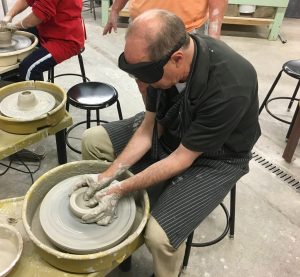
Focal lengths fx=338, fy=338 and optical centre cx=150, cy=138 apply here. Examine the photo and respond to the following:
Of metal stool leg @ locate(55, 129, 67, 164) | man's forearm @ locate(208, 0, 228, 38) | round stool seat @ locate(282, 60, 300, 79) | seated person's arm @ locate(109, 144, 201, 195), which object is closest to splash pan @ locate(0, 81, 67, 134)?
metal stool leg @ locate(55, 129, 67, 164)

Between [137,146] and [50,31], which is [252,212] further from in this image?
[50,31]

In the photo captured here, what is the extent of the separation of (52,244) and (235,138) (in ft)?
3.07

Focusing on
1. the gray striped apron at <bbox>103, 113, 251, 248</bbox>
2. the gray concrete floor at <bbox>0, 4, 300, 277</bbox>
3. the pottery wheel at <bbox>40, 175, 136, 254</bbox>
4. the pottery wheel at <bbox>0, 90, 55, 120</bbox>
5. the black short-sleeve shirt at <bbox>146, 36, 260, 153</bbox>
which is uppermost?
the black short-sleeve shirt at <bbox>146, 36, 260, 153</bbox>

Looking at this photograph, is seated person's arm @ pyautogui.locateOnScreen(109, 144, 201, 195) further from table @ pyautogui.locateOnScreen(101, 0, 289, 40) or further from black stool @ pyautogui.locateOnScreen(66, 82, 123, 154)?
table @ pyautogui.locateOnScreen(101, 0, 289, 40)

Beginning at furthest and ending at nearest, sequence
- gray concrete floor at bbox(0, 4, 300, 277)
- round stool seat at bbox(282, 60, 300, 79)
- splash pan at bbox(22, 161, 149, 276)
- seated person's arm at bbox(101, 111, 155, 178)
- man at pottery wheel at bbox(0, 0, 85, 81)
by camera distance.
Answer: round stool seat at bbox(282, 60, 300, 79)
man at pottery wheel at bbox(0, 0, 85, 81)
gray concrete floor at bbox(0, 4, 300, 277)
seated person's arm at bbox(101, 111, 155, 178)
splash pan at bbox(22, 161, 149, 276)

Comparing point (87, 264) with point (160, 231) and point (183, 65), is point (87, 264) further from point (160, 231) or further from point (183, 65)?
point (183, 65)

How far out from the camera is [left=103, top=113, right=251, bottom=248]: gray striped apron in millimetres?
1432

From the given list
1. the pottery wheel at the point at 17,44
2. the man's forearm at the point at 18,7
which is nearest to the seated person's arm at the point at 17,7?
the man's forearm at the point at 18,7

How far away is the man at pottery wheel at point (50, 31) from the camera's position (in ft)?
7.98

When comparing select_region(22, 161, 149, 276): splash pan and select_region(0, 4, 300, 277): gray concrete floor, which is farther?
select_region(0, 4, 300, 277): gray concrete floor

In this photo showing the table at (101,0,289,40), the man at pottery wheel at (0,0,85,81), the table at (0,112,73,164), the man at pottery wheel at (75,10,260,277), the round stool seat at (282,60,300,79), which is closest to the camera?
the man at pottery wheel at (75,10,260,277)

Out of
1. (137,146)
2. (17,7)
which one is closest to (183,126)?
(137,146)

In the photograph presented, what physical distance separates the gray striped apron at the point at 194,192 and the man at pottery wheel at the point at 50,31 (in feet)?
4.05

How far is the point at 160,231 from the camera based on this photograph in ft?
4.56
